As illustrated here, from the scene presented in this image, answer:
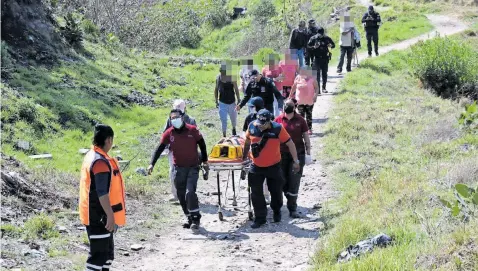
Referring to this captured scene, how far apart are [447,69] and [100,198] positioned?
55.0 feet

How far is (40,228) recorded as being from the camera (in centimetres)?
819

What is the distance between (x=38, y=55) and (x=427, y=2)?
1168 inches

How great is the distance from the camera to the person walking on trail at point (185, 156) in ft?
29.4

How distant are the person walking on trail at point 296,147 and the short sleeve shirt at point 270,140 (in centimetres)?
47

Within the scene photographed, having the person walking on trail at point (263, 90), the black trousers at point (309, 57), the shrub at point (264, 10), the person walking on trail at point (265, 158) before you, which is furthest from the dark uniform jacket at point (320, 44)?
the shrub at point (264, 10)

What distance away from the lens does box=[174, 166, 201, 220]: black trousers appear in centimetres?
910

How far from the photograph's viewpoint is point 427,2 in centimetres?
4072

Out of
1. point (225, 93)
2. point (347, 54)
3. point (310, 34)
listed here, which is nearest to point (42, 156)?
point (225, 93)

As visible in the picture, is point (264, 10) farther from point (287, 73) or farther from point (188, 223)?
point (188, 223)

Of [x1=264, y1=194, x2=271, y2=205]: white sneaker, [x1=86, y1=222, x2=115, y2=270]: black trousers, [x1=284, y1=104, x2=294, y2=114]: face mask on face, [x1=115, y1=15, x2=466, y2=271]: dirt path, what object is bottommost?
[x1=115, y1=15, x2=466, y2=271]: dirt path

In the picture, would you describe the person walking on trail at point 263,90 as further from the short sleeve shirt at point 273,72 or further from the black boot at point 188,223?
the black boot at point 188,223

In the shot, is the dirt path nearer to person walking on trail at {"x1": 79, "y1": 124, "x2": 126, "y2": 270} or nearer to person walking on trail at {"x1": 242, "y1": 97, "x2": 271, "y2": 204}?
person walking on trail at {"x1": 242, "y1": 97, "x2": 271, "y2": 204}

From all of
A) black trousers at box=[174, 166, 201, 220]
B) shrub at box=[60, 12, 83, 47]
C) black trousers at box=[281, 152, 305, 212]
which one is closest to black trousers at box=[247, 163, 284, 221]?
black trousers at box=[281, 152, 305, 212]

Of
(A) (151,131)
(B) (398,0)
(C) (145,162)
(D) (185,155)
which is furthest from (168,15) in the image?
(D) (185,155)
